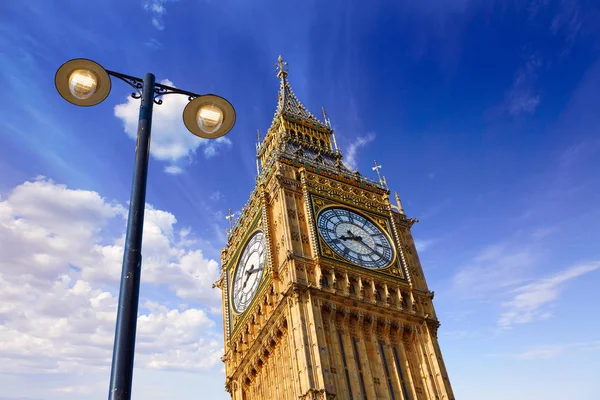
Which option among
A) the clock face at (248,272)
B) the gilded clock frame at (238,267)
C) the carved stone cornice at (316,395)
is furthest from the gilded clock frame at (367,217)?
the carved stone cornice at (316,395)

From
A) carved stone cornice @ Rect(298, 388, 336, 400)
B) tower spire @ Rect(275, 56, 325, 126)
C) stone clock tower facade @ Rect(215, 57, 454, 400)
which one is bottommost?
carved stone cornice @ Rect(298, 388, 336, 400)

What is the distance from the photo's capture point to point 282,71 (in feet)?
229

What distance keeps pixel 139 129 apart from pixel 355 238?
1346 inches

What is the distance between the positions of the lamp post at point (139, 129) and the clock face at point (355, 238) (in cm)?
3089

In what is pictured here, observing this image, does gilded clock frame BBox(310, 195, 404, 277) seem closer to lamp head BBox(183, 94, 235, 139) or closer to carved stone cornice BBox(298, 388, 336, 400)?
carved stone cornice BBox(298, 388, 336, 400)

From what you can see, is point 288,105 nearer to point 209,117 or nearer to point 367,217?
point 367,217

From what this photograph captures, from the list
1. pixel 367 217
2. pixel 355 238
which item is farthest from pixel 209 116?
pixel 367 217

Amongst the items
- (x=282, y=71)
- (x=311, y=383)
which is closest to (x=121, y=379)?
(x=311, y=383)

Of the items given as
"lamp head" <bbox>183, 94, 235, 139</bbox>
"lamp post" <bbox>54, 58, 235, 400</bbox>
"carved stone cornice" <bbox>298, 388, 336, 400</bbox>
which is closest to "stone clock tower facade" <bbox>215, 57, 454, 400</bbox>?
"carved stone cornice" <bbox>298, 388, 336, 400</bbox>

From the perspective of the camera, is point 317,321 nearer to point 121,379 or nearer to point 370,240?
point 370,240

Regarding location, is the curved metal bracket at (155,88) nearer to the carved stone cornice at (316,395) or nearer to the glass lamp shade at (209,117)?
the glass lamp shade at (209,117)

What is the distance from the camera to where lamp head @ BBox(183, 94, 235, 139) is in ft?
37.5

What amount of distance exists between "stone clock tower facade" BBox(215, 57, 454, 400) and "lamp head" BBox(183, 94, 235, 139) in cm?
2373

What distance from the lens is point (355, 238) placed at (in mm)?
43812
